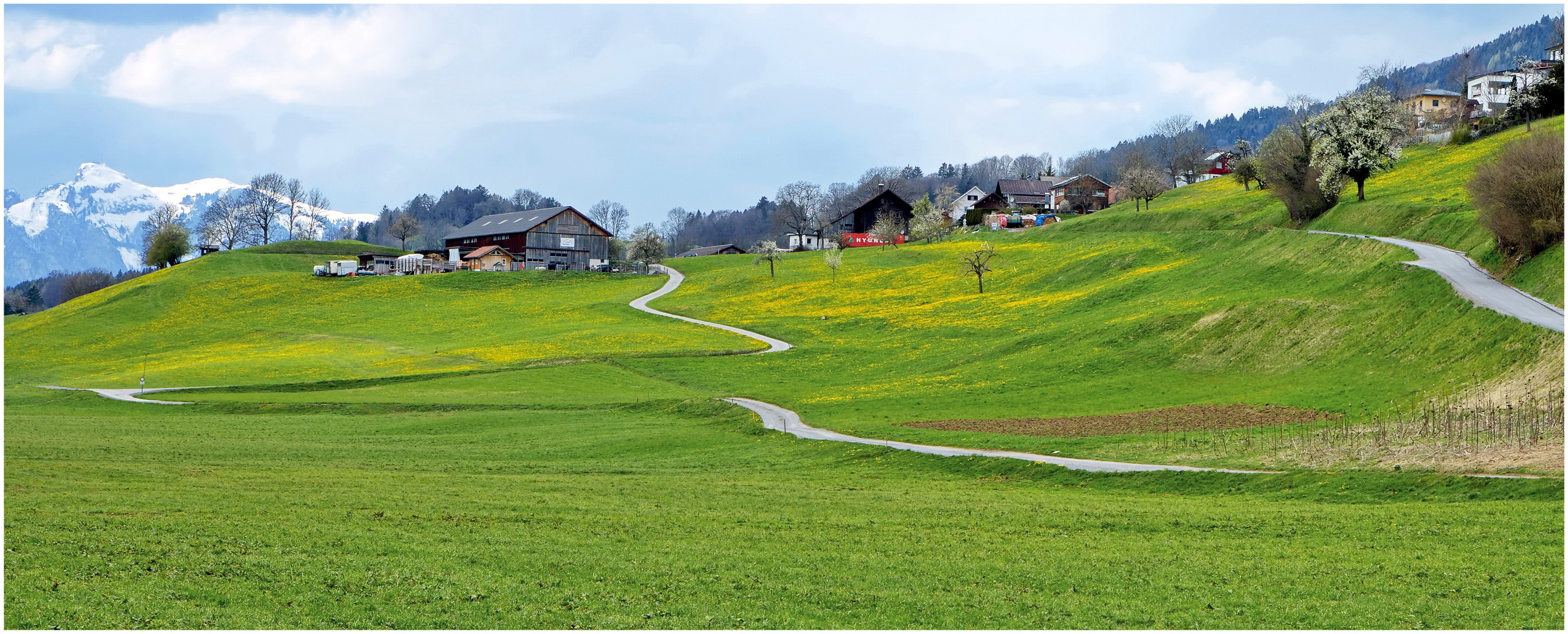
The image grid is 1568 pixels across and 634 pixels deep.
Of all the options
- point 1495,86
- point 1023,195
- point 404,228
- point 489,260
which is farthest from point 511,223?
point 1495,86

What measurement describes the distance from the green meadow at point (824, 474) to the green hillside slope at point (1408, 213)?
594 mm

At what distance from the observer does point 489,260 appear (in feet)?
488

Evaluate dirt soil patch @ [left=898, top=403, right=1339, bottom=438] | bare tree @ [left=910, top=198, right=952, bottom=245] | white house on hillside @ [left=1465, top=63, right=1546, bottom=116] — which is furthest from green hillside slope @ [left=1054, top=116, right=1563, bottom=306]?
bare tree @ [left=910, top=198, right=952, bottom=245]

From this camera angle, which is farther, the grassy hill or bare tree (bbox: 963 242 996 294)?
bare tree (bbox: 963 242 996 294)

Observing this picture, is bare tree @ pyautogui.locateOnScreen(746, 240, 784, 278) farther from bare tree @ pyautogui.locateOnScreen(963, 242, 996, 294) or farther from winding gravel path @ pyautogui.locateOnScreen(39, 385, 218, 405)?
winding gravel path @ pyautogui.locateOnScreen(39, 385, 218, 405)

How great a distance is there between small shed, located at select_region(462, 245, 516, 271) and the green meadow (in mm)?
48515

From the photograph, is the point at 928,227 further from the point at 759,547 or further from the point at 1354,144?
the point at 759,547

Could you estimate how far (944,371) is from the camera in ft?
212

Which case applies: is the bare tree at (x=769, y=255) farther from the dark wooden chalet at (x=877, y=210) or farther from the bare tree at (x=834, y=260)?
the dark wooden chalet at (x=877, y=210)

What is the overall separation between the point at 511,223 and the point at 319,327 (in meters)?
56.1

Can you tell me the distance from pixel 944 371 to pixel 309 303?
291 feet

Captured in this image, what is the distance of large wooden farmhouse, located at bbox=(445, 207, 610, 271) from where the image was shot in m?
153

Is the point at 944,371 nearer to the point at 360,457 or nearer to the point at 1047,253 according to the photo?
the point at 360,457

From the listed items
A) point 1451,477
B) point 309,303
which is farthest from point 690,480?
point 309,303
